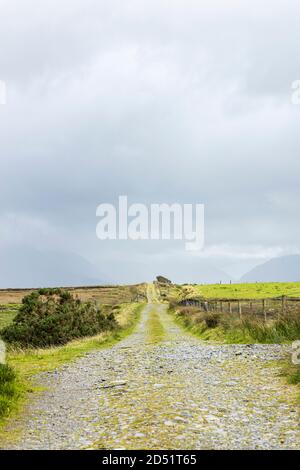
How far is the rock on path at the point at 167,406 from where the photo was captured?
8242 millimetres

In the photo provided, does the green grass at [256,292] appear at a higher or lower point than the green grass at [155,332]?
higher

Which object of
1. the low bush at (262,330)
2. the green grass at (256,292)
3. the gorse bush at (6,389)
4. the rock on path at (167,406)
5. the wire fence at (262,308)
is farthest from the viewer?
the green grass at (256,292)

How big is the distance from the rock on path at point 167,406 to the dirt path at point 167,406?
17mm

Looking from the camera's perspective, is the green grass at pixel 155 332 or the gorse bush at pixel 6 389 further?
the green grass at pixel 155 332

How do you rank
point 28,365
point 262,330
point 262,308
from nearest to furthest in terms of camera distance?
point 28,365 < point 262,330 < point 262,308

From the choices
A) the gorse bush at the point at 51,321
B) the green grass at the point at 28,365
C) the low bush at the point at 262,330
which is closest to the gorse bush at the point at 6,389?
the green grass at the point at 28,365

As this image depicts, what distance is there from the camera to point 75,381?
14.6 meters

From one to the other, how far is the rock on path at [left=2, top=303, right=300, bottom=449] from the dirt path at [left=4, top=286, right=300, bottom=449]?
2 cm

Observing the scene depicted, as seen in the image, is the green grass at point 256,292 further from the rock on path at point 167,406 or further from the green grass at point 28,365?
the rock on path at point 167,406

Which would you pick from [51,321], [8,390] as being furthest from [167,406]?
[51,321]

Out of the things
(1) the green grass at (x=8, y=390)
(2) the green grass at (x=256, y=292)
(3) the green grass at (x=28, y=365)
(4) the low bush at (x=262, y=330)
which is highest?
(2) the green grass at (x=256, y=292)

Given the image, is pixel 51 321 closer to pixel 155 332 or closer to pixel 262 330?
pixel 155 332

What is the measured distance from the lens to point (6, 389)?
11570 millimetres

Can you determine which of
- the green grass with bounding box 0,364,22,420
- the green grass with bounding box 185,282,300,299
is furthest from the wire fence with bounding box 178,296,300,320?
the green grass with bounding box 185,282,300,299
